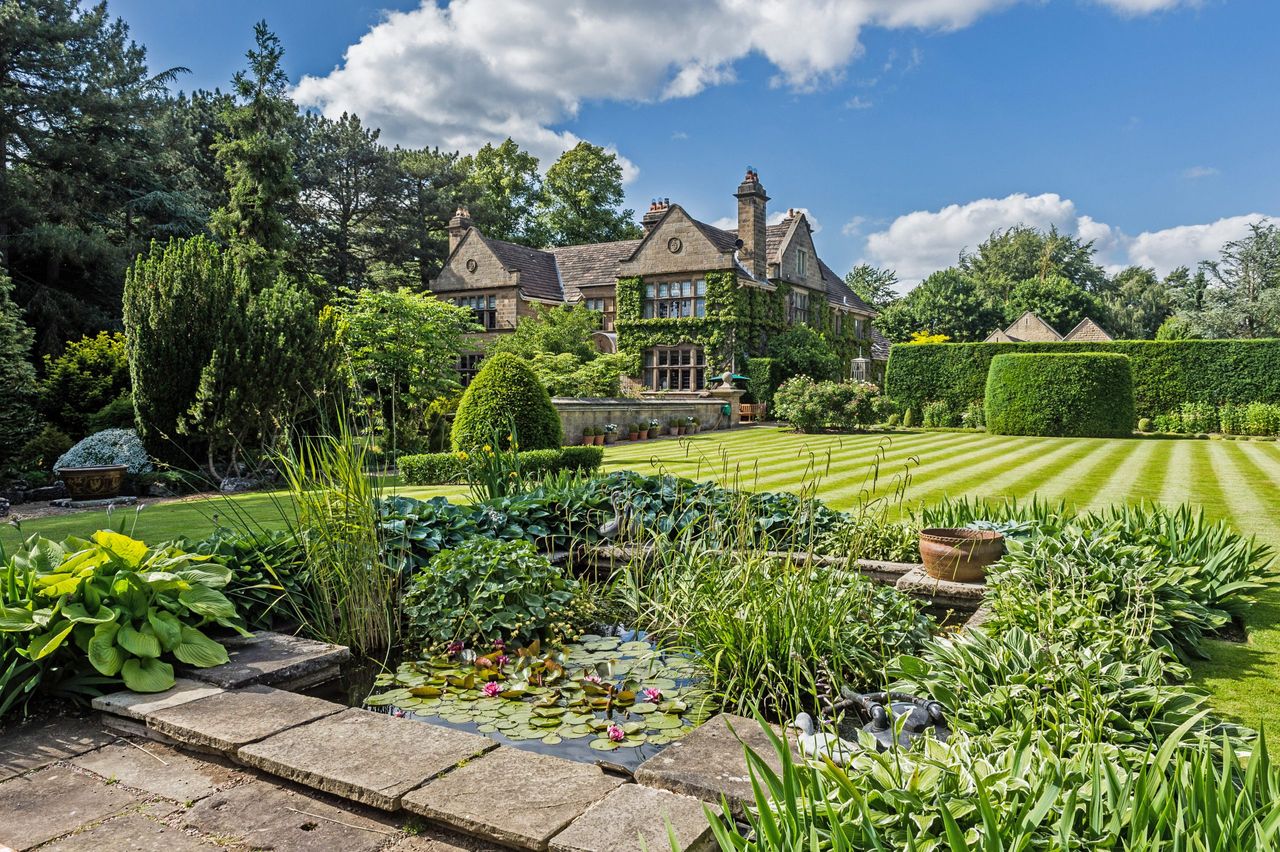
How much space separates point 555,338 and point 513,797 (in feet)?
86.7

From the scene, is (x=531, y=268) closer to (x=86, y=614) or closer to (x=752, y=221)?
(x=752, y=221)

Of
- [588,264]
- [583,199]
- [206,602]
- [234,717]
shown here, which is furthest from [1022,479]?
[583,199]

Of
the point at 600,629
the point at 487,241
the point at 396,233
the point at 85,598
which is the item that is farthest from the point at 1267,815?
the point at 396,233

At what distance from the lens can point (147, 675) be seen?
3076 mm

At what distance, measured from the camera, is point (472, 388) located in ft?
45.3

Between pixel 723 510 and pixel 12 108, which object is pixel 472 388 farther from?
pixel 12 108

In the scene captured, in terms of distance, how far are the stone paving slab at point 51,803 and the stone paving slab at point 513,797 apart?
2.93 ft

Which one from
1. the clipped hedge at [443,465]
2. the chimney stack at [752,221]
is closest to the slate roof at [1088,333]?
the chimney stack at [752,221]

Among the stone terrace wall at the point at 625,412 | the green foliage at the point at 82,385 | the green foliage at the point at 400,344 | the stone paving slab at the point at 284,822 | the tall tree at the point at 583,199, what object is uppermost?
the tall tree at the point at 583,199

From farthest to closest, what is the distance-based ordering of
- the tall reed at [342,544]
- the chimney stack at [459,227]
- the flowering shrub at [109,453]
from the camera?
1. the chimney stack at [459,227]
2. the flowering shrub at [109,453]
3. the tall reed at [342,544]

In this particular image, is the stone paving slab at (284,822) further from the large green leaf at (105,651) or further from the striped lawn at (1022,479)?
the striped lawn at (1022,479)

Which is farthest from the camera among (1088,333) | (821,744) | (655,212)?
(1088,333)

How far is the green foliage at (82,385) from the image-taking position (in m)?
15.1

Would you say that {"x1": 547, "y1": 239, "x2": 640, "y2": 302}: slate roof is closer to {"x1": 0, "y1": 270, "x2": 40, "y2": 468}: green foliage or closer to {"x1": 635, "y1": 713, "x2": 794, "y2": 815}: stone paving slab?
{"x1": 0, "y1": 270, "x2": 40, "y2": 468}: green foliage
